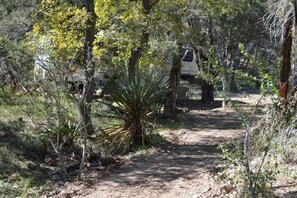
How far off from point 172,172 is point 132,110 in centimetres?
261

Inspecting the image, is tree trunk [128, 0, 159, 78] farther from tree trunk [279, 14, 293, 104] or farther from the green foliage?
tree trunk [279, 14, 293, 104]

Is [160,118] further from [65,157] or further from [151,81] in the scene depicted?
[65,157]

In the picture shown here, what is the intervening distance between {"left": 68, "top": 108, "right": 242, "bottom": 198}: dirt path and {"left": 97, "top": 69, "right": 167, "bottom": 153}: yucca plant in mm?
633

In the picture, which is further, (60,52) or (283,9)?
(60,52)

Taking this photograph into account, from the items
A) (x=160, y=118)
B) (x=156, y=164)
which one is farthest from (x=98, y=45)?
(x=156, y=164)

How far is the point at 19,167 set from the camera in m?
8.30

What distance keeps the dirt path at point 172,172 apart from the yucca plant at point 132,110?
0.63 metres

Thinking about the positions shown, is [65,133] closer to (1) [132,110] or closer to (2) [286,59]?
(1) [132,110]

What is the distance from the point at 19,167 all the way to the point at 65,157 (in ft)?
3.57

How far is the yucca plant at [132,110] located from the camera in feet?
33.0

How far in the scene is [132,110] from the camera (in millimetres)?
10102

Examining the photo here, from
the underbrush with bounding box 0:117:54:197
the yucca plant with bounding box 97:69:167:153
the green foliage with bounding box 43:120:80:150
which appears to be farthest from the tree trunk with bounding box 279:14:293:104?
the underbrush with bounding box 0:117:54:197

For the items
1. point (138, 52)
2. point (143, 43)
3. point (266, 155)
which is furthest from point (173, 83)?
point (266, 155)

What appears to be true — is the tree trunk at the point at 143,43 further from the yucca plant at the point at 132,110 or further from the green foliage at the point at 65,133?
the green foliage at the point at 65,133
